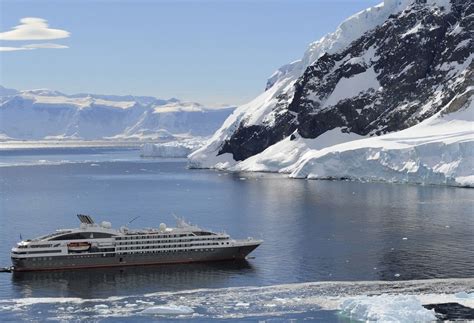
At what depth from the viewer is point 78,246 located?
355ft

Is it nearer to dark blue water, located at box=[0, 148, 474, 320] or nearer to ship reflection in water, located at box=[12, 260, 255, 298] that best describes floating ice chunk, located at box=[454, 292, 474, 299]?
dark blue water, located at box=[0, 148, 474, 320]

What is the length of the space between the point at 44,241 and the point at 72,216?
55953 mm

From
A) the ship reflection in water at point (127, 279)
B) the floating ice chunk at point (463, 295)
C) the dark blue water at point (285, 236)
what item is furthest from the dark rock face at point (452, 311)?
the ship reflection in water at point (127, 279)

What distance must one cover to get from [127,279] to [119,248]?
9.36 meters

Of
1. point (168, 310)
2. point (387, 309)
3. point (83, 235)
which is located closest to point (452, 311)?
point (387, 309)

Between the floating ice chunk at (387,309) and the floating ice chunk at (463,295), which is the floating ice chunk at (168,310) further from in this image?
the floating ice chunk at (463,295)

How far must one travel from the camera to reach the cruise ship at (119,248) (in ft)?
350

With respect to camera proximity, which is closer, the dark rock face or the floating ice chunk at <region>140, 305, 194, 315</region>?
the dark rock face

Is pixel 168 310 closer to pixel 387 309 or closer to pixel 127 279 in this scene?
pixel 127 279

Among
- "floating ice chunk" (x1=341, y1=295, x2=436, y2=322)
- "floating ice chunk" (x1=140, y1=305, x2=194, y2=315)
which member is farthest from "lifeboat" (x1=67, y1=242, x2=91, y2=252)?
"floating ice chunk" (x1=341, y1=295, x2=436, y2=322)

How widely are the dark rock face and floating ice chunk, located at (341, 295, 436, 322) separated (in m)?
1.61

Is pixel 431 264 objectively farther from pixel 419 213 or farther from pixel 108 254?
pixel 419 213

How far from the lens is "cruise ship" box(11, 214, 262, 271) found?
10669 centimetres

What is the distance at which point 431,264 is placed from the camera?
346 feet
